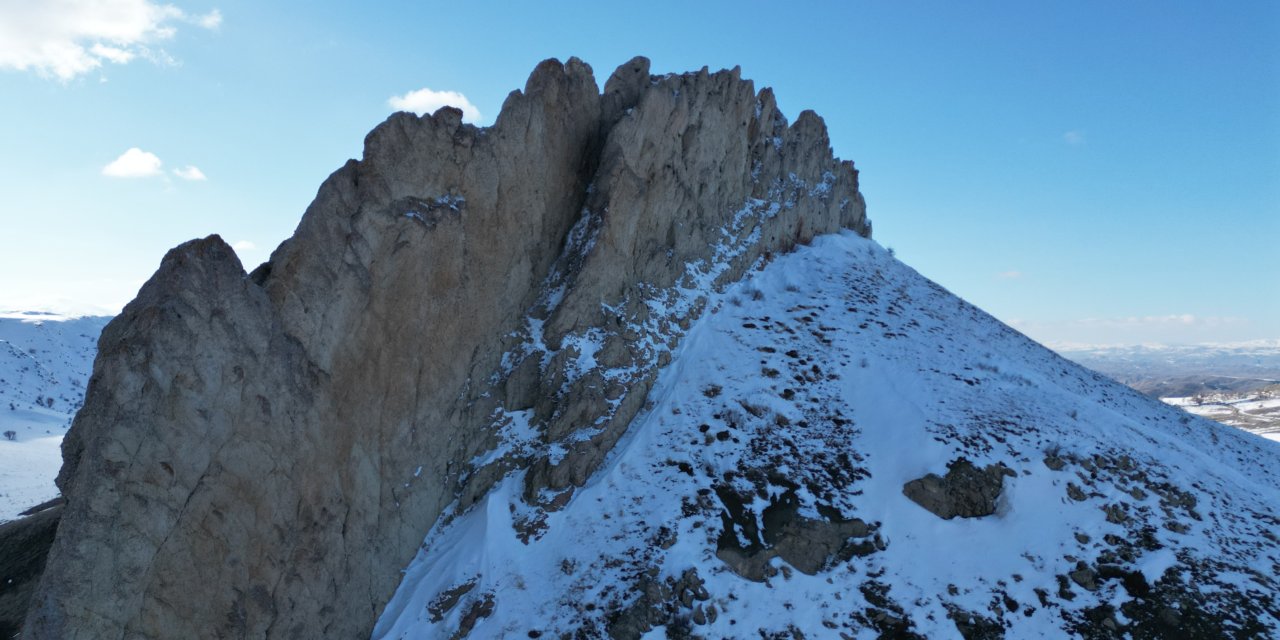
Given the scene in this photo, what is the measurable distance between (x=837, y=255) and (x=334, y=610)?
25.4 m

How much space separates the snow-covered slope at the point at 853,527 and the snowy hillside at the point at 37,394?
34.5 meters

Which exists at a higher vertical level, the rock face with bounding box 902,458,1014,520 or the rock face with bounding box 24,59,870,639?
the rock face with bounding box 24,59,870,639

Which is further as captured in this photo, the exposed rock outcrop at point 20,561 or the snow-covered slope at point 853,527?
the exposed rock outcrop at point 20,561

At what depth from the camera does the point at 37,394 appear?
105m

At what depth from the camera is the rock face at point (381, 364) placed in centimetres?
1012

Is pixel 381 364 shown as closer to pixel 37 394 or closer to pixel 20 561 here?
pixel 20 561

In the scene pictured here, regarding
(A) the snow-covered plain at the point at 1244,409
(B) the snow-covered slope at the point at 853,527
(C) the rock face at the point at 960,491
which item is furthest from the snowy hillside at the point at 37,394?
Answer: (A) the snow-covered plain at the point at 1244,409

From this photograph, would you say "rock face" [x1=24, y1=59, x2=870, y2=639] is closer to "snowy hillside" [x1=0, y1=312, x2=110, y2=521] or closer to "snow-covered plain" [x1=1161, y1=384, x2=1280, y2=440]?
"snowy hillside" [x1=0, y1=312, x2=110, y2=521]

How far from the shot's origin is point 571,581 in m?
13.4

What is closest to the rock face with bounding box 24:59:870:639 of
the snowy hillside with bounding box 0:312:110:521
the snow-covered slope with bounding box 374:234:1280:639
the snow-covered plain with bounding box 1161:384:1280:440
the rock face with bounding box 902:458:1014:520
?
the snow-covered slope with bounding box 374:234:1280:639

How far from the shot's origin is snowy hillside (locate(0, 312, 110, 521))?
48688mm

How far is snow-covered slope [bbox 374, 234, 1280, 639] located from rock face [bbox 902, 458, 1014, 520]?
0.47 ft

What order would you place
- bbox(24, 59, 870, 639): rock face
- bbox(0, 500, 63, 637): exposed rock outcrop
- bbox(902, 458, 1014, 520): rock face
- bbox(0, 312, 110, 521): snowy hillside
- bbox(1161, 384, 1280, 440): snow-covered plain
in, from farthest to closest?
bbox(1161, 384, 1280, 440): snow-covered plain < bbox(0, 312, 110, 521): snowy hillside < bbox(902, 458, 1014, 520): rock face < bbox(0, 500, 63, 637): exposed rock outcrop < bbox(24, 59, 870, 639): rock face

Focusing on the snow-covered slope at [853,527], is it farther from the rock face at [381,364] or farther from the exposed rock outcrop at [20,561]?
the exposed rock outcrop at [20,561]
